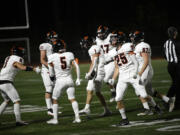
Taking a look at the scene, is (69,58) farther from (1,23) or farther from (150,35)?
(150,35)

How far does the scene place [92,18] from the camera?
1645 inches

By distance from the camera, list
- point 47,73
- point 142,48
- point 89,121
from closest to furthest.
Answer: point 89,121, point 142,48, point 47,73

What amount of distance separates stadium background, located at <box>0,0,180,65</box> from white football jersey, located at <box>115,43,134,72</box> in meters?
25.9

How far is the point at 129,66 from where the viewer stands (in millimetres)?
9773

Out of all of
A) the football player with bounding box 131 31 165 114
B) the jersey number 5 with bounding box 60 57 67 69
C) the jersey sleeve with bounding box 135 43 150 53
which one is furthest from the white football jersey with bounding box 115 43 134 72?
the jersey number 5 with bounding box 60 57 67 69

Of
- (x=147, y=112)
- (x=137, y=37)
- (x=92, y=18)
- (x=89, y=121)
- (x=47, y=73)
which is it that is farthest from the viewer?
(x=92, y=18)

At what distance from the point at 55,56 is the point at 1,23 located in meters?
9.50

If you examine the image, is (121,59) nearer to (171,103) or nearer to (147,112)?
(147,112)

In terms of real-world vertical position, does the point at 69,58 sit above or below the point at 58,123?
above

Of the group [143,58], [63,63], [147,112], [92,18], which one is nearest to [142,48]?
[143,58]

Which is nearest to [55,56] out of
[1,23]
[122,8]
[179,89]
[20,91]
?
[179,89]

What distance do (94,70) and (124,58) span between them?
118 centimetres

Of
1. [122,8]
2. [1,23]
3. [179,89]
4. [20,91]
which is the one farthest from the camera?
[122,8]

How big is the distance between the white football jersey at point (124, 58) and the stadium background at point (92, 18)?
2588 centimetres
